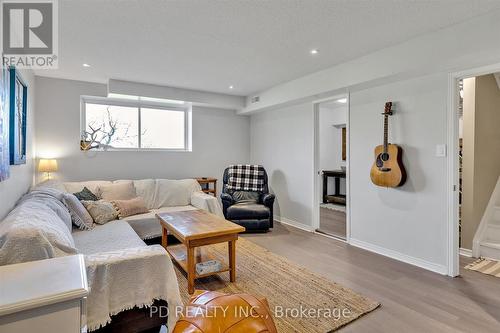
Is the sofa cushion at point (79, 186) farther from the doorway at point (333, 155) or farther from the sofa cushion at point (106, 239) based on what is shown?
the doorway at point (333, 155)

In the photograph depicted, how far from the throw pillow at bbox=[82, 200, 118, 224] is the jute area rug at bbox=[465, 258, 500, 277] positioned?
4.10 meters

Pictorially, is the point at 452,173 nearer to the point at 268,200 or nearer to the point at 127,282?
the point at 268,200

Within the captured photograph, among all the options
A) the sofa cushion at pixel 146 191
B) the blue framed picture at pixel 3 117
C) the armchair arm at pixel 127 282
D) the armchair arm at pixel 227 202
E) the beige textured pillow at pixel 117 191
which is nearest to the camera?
the armchair arm at pixel 127 282

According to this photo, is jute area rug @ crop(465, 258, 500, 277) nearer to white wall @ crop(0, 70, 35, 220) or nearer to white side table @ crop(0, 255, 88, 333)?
white side table @ crop(0, 255, 88, 333)

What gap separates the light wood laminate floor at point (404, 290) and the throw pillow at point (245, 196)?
3.80 feet

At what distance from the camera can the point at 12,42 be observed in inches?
89.4

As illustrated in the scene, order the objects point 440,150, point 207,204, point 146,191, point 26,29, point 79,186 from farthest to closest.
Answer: point 146,191
point 207,204
point 79,186
point 440,150
point 26,29

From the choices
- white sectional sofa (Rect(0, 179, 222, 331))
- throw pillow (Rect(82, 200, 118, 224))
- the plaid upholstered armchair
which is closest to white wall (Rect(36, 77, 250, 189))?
the plaid upholstered armchair

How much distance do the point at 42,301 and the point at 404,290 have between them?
2670 mm

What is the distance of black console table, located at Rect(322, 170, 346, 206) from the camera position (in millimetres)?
6468

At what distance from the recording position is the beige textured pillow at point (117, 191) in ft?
12.5

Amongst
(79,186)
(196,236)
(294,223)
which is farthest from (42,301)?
(294,223)

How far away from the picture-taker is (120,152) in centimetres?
461

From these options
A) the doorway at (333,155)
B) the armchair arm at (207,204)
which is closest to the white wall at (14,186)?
the armchair arm at (207,204)
